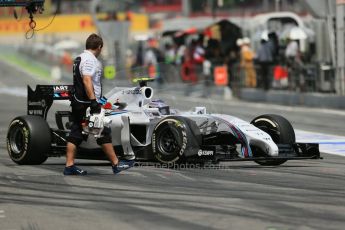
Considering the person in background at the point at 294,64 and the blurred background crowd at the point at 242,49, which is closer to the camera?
the blurred background crowd at the point at 242,49

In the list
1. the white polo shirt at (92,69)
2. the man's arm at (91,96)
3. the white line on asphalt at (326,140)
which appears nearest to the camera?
the man's arm at (91,96)

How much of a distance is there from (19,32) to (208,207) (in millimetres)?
80045

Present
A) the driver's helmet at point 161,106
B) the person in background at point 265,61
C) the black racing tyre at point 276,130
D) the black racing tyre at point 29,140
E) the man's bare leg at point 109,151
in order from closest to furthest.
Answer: the man's bare leg at point 109,151 → the black racing tyre at point 29,140 → the black racing tyre at point 276,130 → the driver's helmet at point 161,106 → the person in background at point 265,61

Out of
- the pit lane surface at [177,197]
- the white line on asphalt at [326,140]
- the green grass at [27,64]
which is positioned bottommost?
the pit lane surface at [177,197]

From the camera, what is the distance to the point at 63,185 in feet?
36.0

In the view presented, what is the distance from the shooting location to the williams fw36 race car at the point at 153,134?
12.1 meters

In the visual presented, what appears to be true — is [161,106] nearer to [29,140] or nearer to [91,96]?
[91,96]

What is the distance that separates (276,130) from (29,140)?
2964 mm

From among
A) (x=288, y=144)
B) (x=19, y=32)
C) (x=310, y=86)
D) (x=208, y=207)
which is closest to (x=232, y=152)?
(x=288, y=144)

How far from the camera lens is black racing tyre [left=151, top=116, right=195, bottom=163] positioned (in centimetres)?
1198

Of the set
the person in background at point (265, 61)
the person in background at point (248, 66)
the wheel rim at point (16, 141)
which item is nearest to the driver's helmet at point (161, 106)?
the wheel rim at point (16, 141)

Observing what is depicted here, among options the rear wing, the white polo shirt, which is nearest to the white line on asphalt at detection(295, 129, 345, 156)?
the rear wing

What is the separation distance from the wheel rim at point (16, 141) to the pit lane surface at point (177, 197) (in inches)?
8.3

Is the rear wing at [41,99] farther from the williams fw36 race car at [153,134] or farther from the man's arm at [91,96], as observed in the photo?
the man's arm at [91,96]
